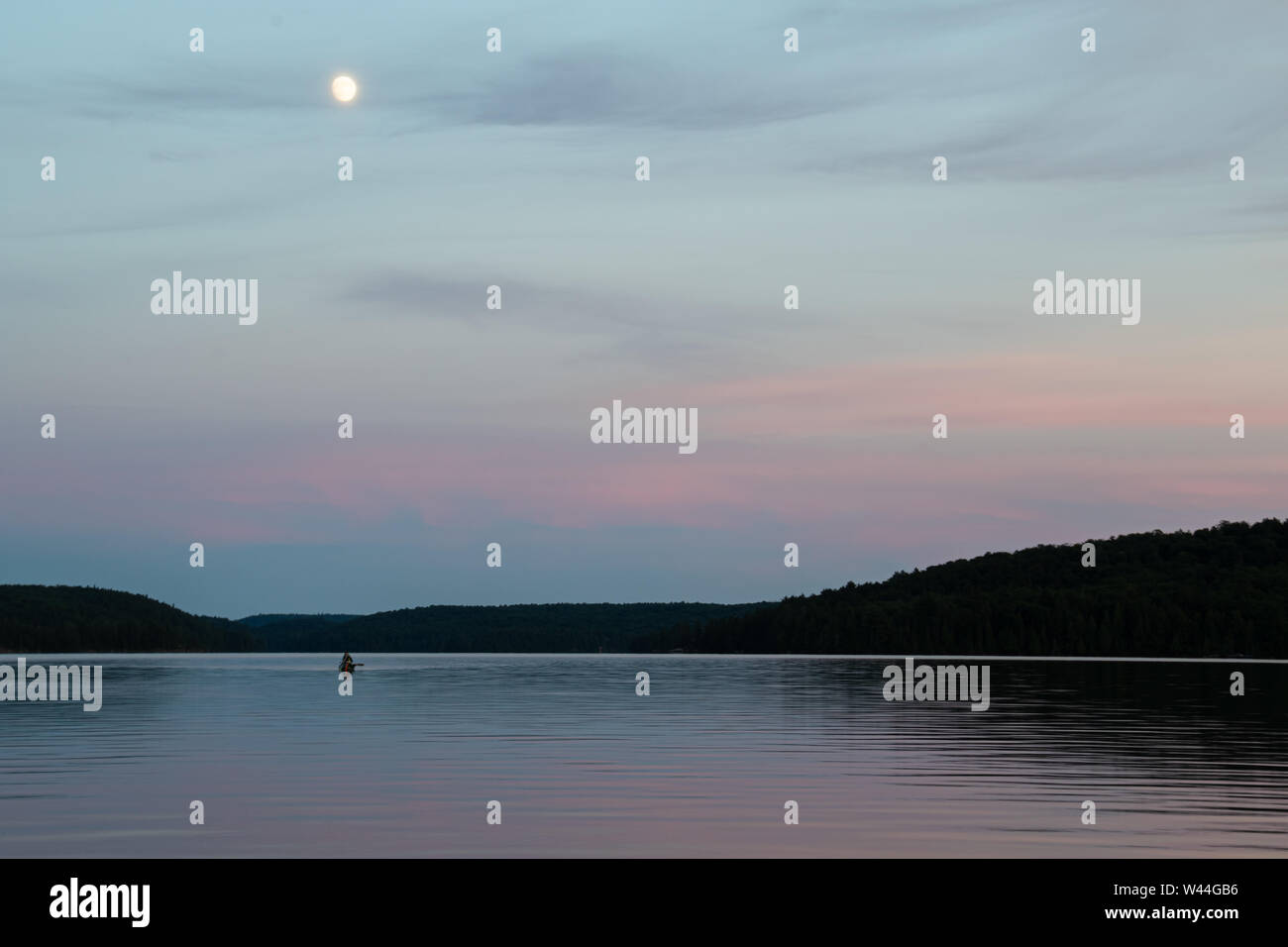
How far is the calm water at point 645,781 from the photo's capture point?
31.0 metres

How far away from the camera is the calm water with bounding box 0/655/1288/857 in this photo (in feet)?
102

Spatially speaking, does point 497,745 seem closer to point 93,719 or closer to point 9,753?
point 9,753

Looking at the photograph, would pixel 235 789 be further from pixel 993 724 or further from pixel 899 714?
pixel 899 714

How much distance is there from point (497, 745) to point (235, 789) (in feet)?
55.2

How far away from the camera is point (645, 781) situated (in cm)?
4294

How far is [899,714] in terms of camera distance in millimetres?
79312

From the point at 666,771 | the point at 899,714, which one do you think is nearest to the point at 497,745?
the point at 666,771

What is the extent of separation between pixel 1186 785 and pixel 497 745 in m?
25.0
